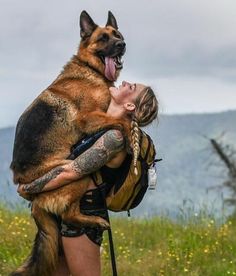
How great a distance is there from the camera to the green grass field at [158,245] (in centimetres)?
951

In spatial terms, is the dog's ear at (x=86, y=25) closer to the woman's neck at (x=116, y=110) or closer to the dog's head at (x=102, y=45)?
the dog's head at (x=102, y=45)

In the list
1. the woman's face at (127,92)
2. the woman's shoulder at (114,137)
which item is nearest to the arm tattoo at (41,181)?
the woman's shoulder at (114,137)

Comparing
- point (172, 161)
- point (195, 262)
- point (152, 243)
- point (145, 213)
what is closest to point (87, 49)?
point (195, 262)

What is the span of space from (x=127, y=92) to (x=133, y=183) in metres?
0.59

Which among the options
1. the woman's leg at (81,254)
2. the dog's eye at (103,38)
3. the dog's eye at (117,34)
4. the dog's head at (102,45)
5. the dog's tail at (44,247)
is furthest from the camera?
the dog's eye at (117,34)

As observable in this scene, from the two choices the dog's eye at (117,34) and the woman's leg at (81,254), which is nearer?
the woman's leg at (81,254)

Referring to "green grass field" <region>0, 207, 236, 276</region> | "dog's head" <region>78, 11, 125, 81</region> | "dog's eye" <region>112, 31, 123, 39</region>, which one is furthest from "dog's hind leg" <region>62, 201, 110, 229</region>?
"green grass field" <region>0, 207, 236, 276</region>

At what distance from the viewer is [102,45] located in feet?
24.0

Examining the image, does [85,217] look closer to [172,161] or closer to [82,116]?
[82,116]

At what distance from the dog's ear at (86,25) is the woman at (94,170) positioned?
69.9 inches

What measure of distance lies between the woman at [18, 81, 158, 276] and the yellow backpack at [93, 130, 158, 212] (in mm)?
53

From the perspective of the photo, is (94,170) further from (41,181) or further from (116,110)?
(116,110)

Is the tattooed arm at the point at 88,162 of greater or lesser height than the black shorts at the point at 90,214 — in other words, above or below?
above

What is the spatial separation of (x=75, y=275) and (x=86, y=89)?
59.2 inches
